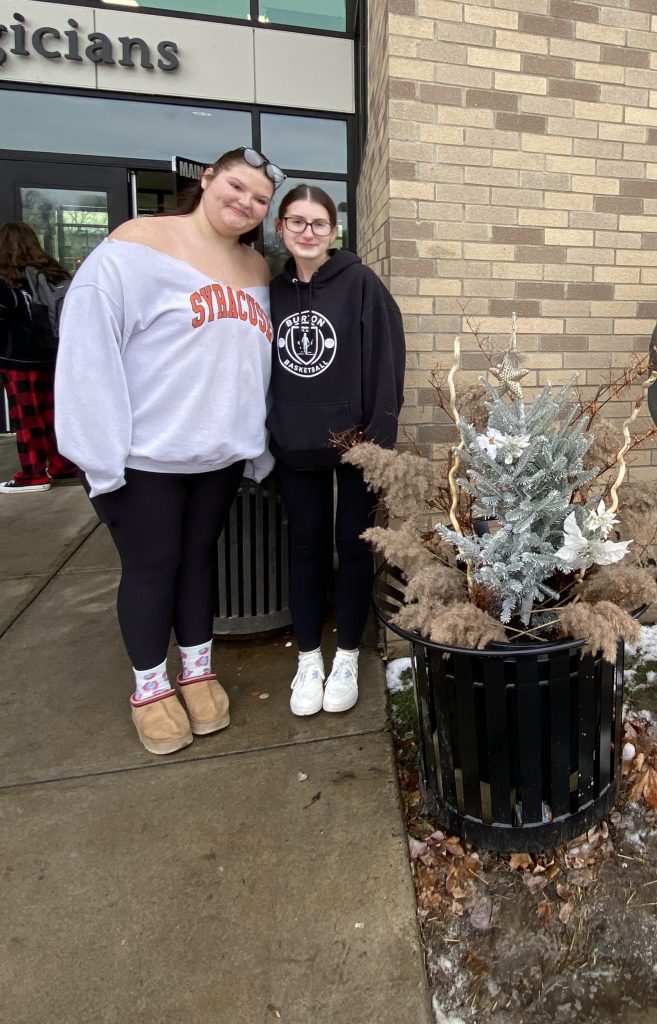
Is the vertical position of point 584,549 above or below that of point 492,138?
below

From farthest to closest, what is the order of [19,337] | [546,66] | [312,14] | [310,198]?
[312,14]
[19,337]
[546,66]
[310,198]

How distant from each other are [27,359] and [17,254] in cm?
82

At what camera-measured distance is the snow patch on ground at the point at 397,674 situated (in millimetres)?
2545

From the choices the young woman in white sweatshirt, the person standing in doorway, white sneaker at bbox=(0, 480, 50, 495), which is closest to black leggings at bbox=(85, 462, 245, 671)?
the young woman in white sweatshirt

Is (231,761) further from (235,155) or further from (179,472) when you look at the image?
(235,155)

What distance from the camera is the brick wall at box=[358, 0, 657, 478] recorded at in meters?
2.41

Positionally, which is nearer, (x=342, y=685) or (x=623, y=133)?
→ (x=342, y=685)

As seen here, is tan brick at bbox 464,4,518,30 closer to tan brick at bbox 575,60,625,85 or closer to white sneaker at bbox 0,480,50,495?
tan brick at bbox 575,60,625,85

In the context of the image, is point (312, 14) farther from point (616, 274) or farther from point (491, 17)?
point (616, 274)

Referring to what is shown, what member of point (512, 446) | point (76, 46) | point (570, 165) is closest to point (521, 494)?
point (512, 446)

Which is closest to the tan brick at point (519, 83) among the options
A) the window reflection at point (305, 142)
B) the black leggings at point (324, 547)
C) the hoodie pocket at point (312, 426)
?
the hoodie pocket at point (312, 426)

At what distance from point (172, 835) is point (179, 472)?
1080 millimetres

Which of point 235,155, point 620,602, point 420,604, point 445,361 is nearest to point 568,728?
point 620,602

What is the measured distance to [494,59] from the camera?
2453 millimetres
